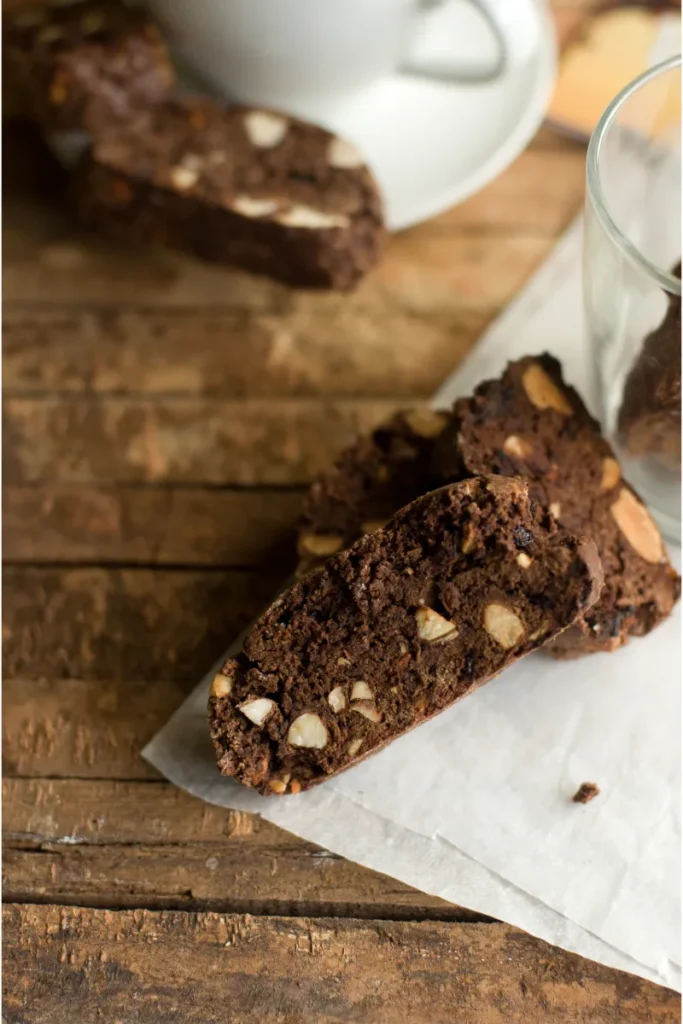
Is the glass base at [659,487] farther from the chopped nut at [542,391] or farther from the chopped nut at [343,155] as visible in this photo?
the chopped nut at [343,155]

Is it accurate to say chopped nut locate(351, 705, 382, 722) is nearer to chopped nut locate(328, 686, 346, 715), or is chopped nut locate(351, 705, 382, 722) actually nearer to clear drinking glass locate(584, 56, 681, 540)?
chopped nut locate(328, 686, 346, 715)

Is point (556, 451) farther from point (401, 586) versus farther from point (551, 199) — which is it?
point (551, 199)

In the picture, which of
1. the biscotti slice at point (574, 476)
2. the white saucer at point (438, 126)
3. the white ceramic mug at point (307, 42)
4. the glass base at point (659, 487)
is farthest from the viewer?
the white saucer at point (438, 126)

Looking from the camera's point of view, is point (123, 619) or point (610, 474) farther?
point (123, 619)

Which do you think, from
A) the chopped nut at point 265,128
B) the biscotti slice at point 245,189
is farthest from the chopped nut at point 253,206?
the chopped nut at point 265,128

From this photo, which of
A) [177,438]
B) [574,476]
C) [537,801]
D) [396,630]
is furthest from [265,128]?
[537,801]

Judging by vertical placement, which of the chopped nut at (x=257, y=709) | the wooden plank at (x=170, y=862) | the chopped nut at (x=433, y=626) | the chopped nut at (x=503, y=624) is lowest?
the wooden plank at (x=170, y=862)

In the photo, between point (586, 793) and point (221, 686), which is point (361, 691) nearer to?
point (221, 686)
